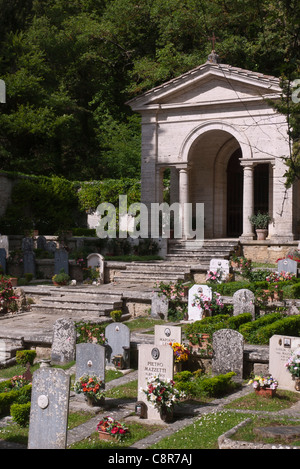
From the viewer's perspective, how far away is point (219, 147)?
2592cm

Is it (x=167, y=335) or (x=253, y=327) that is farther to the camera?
(x=253, y=327)

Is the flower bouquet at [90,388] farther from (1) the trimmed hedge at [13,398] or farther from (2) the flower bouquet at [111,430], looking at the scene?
(2) the flower bouquet at [111,430]

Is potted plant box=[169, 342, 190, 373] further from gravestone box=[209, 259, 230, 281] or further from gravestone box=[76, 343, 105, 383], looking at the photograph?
gravestone box=[209, 259, 230, 281]

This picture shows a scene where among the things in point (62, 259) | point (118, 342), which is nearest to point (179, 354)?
point (118, 342)

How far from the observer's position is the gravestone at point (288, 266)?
1784 centimetres

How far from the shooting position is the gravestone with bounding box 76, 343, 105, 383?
10.3 meters

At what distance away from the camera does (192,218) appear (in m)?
25.1

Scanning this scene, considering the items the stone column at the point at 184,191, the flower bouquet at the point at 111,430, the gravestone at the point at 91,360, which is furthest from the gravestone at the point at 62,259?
the flower bouquet at the point at 111,430

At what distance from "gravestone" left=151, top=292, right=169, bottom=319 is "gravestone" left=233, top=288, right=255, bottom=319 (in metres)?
2.17

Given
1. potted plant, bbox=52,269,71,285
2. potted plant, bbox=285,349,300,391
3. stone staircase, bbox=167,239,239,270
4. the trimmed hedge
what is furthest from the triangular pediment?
the trimmed hedge

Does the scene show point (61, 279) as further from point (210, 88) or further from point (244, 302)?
point (210, 88)

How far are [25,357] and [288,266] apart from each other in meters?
8.99

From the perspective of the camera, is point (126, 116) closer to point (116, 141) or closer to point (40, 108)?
point (116, 141)

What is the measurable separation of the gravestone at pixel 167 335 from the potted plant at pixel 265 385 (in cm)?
212
